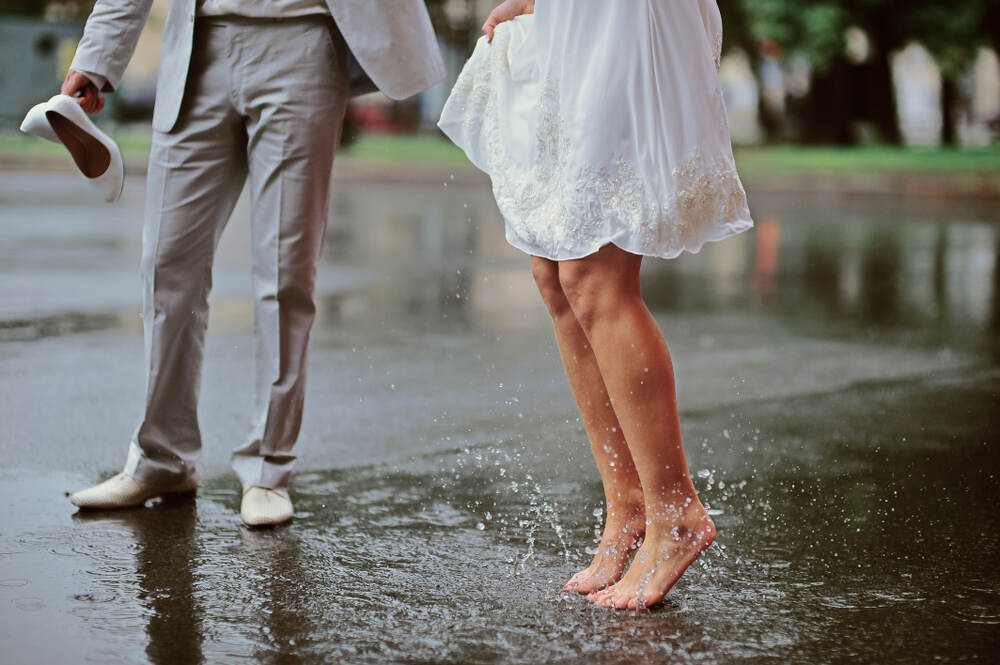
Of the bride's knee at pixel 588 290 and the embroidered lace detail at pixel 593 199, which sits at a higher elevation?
the embroidered lace detail at pixel 593 199

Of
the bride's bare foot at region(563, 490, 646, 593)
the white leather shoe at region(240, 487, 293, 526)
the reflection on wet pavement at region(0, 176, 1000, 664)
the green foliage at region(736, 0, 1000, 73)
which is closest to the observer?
the reflection on wet pavement at region(0, 176, 1000, 664)

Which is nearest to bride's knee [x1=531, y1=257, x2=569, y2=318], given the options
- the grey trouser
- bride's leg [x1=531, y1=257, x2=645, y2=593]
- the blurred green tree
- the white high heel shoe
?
bride's leg [x1=531, y1=257, x2=645, y2=593]

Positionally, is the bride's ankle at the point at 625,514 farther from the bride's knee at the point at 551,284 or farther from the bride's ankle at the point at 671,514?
the bride's knee at the point at 551,284

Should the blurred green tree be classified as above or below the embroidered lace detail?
below

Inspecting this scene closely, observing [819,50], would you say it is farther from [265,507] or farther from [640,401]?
[640,401]

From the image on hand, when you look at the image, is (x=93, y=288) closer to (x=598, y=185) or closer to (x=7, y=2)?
(x=598, y=185)

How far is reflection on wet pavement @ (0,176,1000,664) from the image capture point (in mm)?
3125

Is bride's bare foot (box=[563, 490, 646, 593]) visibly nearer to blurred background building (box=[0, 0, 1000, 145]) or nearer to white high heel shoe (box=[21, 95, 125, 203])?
white high heel shoe (box=[21, 95, 125, 203])

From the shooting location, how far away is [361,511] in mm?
4191

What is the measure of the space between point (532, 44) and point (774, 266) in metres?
8.64

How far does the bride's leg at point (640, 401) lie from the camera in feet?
10.9

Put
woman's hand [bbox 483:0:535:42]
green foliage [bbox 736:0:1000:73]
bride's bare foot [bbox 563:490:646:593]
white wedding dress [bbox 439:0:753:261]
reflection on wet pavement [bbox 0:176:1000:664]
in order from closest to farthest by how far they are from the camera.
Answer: reflection on wet pavement [bbox 0:176:1000:664] < white wedding dress [bbox 439:0:753:261] < bride's bare foot [bbox 563:490:646:593] < woman's hand [bbox 483:0:535:42] < green foliage [bbox 736:0:1000:73]

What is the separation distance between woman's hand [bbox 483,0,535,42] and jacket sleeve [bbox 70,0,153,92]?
3.99 ft

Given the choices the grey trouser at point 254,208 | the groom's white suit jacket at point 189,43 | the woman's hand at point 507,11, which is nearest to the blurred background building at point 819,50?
the groom's white suit jacket at point 189,43
